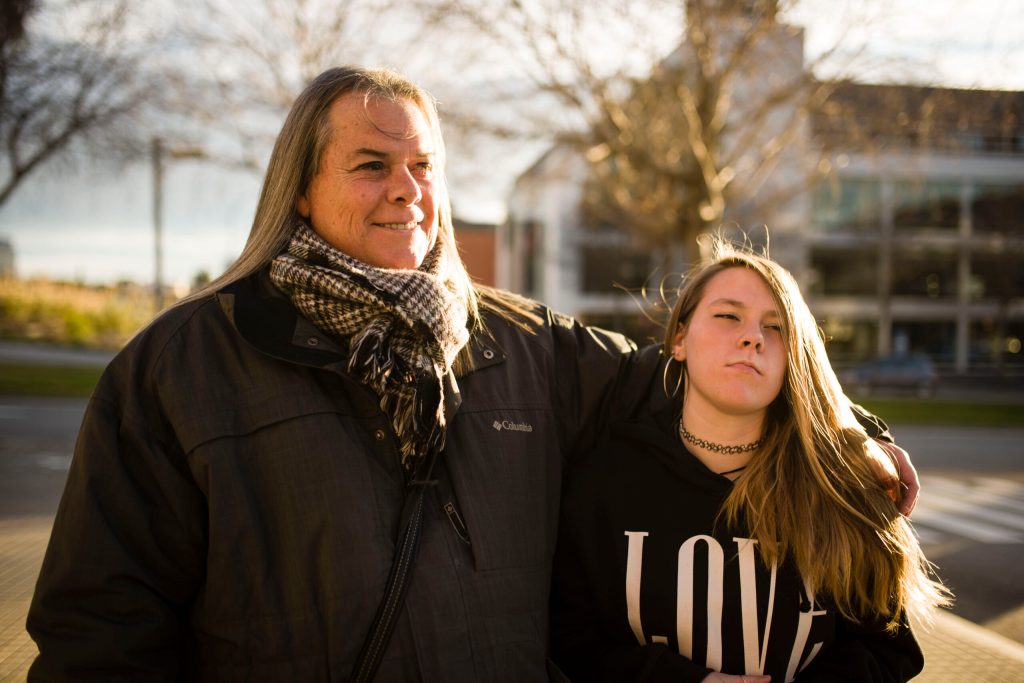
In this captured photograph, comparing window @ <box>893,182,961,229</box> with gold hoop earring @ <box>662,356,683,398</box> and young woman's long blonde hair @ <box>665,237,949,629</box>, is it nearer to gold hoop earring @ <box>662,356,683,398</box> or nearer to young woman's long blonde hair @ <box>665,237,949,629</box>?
gold hoop earring @ <box>662,356,683,398</box>

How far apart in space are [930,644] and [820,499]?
2.40 meters

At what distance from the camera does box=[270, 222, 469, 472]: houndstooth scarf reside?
2.16 m

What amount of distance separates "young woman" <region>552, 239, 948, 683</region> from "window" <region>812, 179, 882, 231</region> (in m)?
40.3

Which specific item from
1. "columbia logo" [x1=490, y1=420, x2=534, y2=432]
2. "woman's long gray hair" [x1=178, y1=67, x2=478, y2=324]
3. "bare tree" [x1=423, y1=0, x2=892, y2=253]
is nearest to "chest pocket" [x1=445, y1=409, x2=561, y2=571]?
"columbia logo" [x1=490, y1=420, x2=534, y2=432]

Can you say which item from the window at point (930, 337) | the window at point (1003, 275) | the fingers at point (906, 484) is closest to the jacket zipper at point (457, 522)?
the fingers at point (906, 484)

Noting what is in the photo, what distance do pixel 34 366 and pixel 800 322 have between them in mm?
21329

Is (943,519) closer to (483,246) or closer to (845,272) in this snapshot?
(845,272)

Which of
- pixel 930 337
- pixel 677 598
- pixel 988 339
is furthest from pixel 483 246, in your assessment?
pixel 677 598

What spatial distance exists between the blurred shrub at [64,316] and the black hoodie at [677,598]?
Answer: 976 inches

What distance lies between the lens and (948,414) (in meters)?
18.9

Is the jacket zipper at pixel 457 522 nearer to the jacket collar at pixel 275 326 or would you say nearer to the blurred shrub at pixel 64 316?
the jacket collar at pixel 275 326

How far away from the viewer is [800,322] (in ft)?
8.30

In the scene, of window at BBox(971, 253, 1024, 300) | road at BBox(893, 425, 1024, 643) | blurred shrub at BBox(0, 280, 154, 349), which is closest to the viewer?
road at BBox(893, 425, 1024, 643)

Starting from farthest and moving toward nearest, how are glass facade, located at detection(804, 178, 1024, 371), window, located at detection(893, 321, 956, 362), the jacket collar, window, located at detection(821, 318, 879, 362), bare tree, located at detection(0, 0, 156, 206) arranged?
window, located at detection(893, 321, 956, 362) < window, located at detection(821, 318, 879, 362) < glass facade, located at detection(804, 178, 1024, 371) < bare tree, located at detection(0, 0, 156, 206) < the jacket collar
